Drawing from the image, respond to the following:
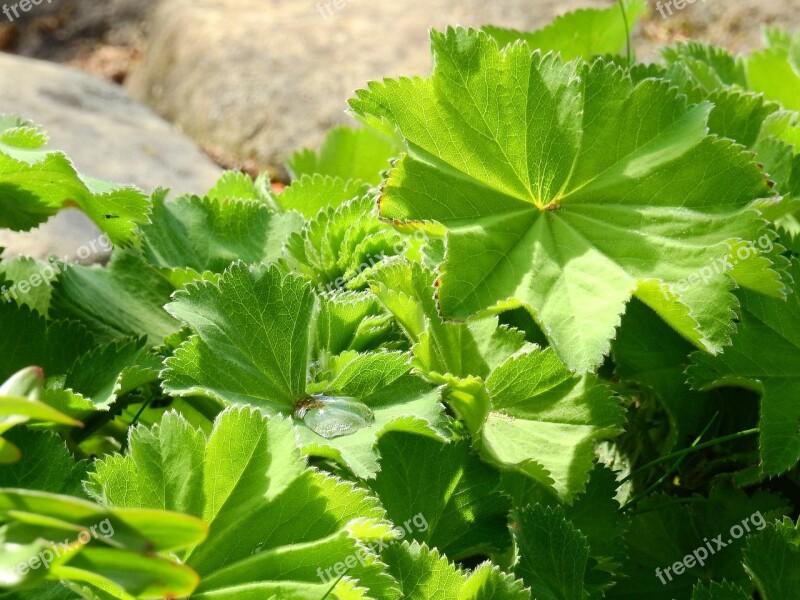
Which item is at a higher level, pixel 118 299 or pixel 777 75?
pixel 118 299

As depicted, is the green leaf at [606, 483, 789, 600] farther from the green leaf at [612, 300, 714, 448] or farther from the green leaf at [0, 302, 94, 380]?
the green leaf at [0, 302, 94, 380]

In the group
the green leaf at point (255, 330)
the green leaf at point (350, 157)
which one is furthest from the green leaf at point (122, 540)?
the green leaf at point (350, 157)

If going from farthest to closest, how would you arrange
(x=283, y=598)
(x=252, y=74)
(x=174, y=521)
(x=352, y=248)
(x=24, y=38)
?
(x=24, y=38), (x=252, y=74), (x=352, y=248), (x=283, y=598), (x=174, y=521)

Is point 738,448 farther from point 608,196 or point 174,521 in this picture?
point 174,521

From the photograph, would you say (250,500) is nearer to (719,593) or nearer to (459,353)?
(459,353)

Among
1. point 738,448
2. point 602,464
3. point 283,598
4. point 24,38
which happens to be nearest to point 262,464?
point 283,598

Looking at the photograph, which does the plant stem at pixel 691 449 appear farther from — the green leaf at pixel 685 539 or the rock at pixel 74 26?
the rock at pixel 74 26

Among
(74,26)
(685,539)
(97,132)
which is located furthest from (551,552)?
(74,26)

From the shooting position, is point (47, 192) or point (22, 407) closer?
point (22, 407)
